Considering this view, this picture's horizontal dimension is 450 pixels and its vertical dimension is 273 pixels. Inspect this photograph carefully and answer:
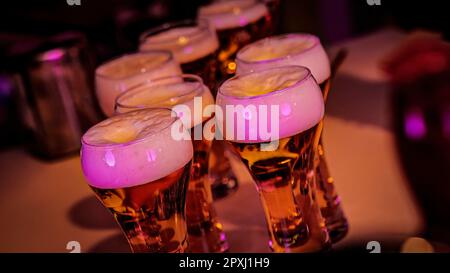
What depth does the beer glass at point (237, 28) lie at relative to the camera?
54.0 inches

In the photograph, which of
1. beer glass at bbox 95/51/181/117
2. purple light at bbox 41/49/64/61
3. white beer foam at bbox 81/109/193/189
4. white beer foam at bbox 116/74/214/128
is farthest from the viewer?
purple light at bbox 41/49/64/61

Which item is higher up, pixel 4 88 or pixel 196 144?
pixel 196 144

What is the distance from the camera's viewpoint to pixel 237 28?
1.38 meters

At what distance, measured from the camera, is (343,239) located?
3.38ft

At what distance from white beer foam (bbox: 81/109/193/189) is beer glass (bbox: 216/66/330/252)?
0.31ft

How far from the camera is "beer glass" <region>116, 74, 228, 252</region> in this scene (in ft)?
3.29

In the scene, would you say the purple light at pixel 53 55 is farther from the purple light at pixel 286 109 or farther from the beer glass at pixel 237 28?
the purple light at pixel 286 109

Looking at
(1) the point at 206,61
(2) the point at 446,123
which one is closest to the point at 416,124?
(2) the point at 446,123

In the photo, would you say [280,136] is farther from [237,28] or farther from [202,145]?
[237,28]

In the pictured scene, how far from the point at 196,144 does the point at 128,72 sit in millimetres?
299

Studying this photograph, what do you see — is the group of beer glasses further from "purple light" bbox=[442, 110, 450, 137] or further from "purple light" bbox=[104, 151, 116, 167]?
"purple light" bbox=[442, 110, 450, 137]

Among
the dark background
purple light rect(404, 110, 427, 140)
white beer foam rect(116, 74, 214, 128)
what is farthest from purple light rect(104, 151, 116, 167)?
the dark background

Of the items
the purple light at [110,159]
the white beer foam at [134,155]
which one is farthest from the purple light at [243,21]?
the purple light at [110,159]

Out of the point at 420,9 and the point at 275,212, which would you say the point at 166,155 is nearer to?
the point at 275,212
